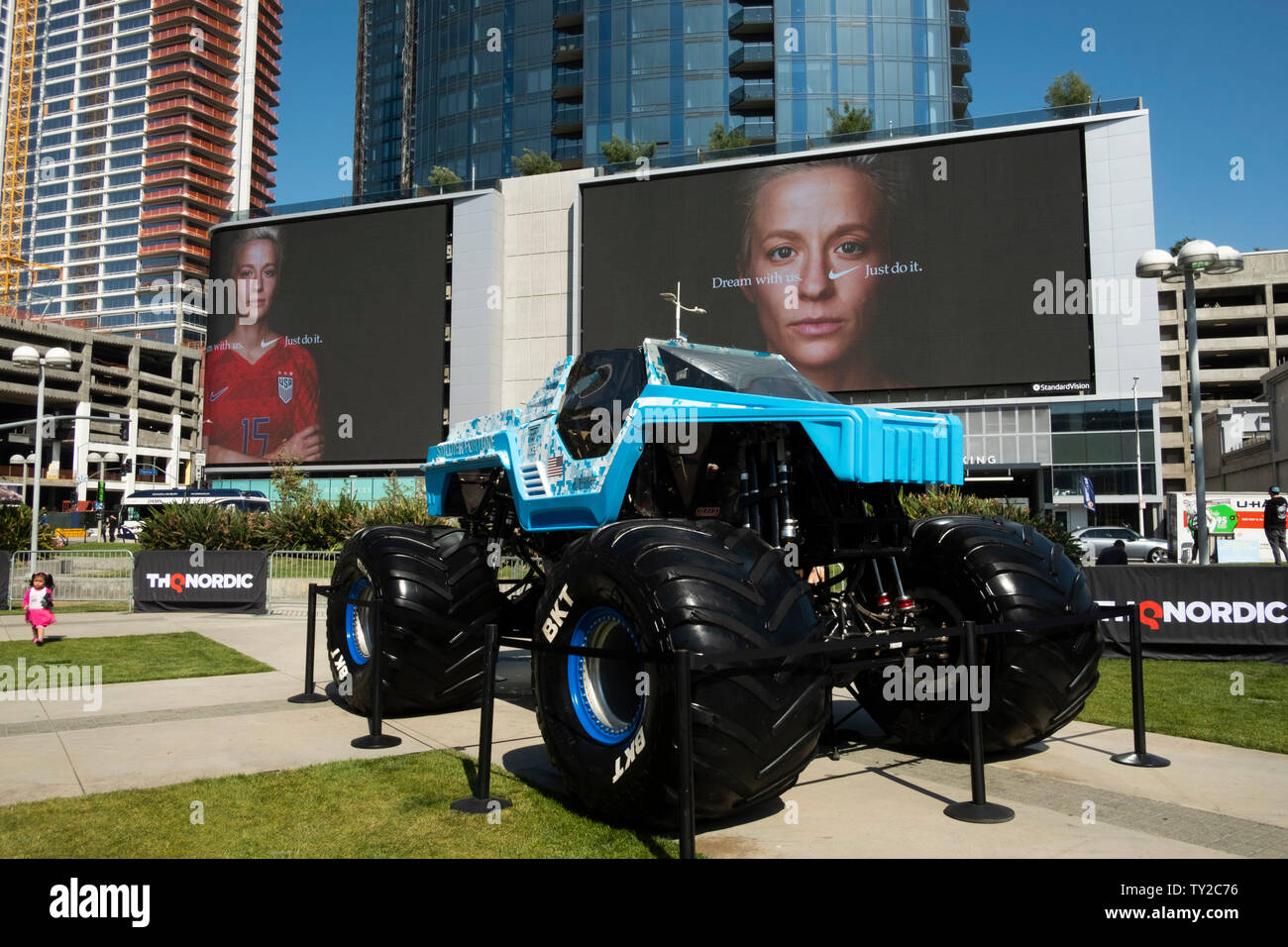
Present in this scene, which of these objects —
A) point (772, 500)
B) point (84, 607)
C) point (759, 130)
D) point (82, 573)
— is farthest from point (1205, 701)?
point (759, 130)

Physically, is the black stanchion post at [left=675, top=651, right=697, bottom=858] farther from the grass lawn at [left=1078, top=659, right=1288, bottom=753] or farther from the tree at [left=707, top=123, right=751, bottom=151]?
the tree at [left=707, top=123, right=751, bottom=151]

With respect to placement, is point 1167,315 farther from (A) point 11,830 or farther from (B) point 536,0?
(A) point 11,830

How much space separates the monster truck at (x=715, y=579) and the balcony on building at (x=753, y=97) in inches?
2546

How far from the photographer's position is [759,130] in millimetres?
66000

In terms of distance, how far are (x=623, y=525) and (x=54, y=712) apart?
21.0 ft

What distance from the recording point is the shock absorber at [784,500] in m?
5.27

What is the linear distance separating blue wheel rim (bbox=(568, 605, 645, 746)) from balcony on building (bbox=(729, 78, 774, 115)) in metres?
67.5

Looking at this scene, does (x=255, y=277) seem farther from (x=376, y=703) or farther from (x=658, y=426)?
(x=658, y=426)

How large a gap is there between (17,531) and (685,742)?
86.8ft

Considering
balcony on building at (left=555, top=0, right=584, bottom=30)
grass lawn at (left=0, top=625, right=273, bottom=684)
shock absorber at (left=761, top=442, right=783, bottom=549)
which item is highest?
balcony on building at (left=555, top=0, right=584, bottom=30)

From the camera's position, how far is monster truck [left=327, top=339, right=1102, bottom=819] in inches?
165

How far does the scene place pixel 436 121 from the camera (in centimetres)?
7800

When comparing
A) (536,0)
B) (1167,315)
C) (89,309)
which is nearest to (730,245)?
(536,0)

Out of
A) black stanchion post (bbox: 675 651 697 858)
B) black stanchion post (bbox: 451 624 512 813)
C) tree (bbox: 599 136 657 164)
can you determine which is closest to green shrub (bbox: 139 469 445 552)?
black stanchion post (bbox: 451 624 512 813)
